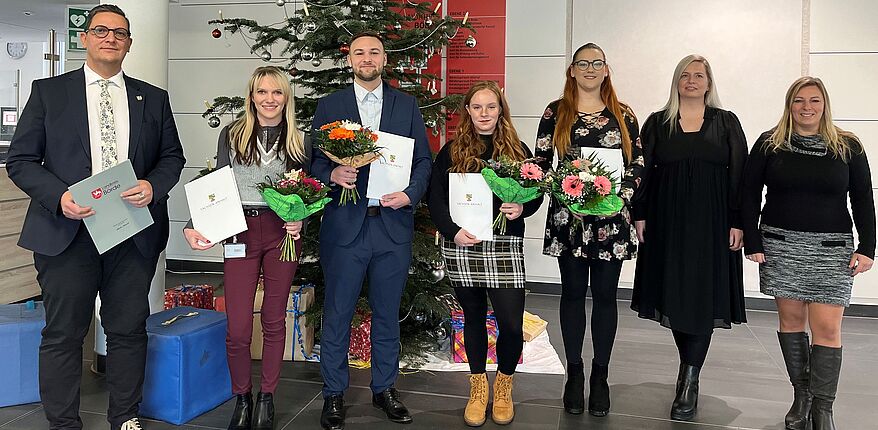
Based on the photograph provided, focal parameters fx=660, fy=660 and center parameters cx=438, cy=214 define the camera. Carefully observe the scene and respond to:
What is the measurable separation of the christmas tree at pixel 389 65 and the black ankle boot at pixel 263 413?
1026 millimetres

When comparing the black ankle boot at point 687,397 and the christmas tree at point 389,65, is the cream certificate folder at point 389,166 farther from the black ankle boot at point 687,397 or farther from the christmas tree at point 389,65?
the black ankle boot at point 687,397

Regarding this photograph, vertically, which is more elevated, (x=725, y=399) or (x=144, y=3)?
(x=144, y=3)

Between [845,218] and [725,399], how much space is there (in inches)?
45.6

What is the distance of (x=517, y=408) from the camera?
127 inches

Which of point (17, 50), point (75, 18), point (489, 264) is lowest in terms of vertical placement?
point (489, 264)

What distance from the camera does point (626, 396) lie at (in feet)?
11.2

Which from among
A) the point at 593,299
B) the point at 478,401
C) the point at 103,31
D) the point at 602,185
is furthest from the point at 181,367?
the point at 602,185

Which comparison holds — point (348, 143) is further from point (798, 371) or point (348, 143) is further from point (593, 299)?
point (798, 371)

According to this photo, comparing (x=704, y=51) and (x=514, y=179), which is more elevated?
(x=704, y=51)

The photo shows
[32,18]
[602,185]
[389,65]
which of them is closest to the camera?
[602,185]

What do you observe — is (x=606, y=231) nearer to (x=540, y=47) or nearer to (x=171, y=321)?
(x=171, y=321)

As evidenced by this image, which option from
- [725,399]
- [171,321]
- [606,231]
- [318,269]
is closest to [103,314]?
[171,321]

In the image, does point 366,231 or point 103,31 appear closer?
point 103,31

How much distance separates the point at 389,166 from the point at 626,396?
1.76m
